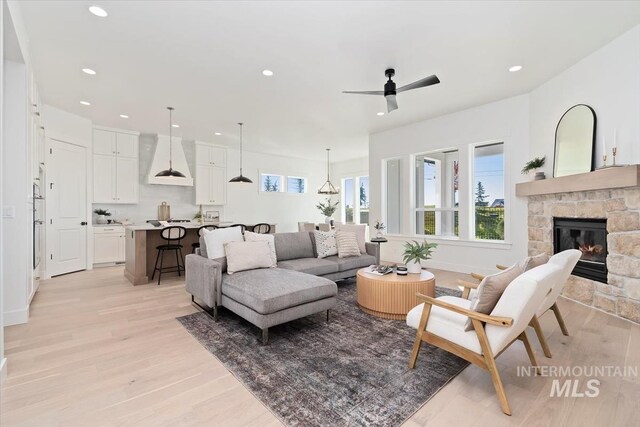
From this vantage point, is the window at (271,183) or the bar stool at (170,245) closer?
the bar stool at (170,245)

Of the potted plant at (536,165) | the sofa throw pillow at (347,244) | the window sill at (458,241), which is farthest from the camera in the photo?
the window sill at (458,241)

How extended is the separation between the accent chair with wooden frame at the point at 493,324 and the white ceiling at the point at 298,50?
2406mm

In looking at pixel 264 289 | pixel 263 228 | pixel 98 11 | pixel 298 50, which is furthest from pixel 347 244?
pixel 98 11

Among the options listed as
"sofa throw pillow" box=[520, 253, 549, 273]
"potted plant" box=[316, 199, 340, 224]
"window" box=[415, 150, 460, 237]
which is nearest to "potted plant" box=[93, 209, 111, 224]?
"potted plant" box=[316, 199, 340, 224]

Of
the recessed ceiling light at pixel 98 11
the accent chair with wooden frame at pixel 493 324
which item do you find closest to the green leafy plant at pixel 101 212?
the recessed ceiling light at pixel 98 11

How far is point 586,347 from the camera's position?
8.37ft

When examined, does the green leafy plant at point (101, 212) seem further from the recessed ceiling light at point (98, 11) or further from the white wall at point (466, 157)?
the white wall at point (466, 157)

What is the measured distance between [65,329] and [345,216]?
802cm

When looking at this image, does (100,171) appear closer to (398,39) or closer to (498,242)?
(398,39)

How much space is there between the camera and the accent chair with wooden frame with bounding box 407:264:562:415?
171cm

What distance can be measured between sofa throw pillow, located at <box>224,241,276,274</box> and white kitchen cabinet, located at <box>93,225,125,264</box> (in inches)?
163

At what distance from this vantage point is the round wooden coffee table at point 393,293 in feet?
10.3

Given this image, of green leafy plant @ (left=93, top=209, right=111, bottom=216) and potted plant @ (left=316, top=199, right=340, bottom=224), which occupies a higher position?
potted plant @ (left=316, top=199, right=340, bottom=224)

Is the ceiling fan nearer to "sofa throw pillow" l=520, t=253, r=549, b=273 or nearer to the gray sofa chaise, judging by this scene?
"sofa throw pillow" l=520, t=253, r=549, b=273
